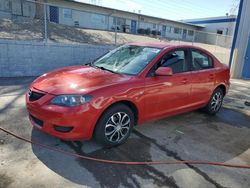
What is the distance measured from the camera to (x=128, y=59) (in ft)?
13.6

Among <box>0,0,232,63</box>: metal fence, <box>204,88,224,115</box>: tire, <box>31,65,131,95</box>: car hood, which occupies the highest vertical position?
<box>0,0,232,63</box>: metal fence

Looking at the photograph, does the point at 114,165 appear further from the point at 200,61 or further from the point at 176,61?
the point at 200,61

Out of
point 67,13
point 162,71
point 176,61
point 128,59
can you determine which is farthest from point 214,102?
point 67,13

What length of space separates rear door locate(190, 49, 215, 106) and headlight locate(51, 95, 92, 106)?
7.81 ft

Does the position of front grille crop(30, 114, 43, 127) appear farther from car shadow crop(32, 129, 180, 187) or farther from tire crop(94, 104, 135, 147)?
tire crop(94, 104, 135, 147)

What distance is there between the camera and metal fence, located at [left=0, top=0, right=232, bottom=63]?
938 centimetres

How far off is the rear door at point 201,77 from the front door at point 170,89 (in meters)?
0.20

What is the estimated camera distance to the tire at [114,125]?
130 inches

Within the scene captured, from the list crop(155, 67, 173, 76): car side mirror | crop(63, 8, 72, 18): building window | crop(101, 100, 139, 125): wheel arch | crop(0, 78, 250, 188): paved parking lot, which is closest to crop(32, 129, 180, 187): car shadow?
crop(0, 78, 250, 188): paved parking lot

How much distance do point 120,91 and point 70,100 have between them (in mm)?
729

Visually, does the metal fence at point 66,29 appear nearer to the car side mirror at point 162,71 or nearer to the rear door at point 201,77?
the rear door at point 201,77

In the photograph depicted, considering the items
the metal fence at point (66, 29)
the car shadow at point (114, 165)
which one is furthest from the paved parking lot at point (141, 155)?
the metal fence at point (66, 29)

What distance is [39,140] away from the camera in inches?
142

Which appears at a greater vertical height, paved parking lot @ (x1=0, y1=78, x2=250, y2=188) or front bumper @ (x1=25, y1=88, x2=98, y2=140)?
front bumper @ (x1=25, y1=88, x2=98, y2=140)
